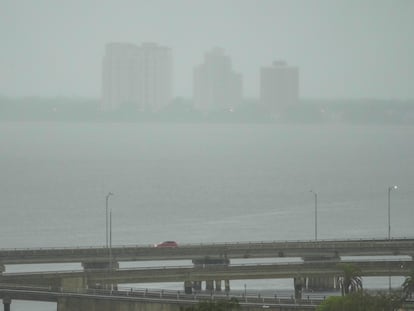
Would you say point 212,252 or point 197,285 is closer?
point 197,285

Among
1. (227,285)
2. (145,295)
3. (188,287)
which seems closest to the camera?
(145,295)

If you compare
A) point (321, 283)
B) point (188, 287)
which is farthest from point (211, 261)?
point (321, 283)

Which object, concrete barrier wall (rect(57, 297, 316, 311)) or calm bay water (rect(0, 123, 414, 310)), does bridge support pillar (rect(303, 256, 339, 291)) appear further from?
calm bay water (rect(0, 123, 414, 310))

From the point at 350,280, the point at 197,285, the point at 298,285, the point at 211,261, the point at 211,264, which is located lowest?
the point at 350,280

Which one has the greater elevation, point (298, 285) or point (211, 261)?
point (211, 261)

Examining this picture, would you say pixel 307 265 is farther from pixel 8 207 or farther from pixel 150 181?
pixel 150 181

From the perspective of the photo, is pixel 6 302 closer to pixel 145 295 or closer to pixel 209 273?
pixel 145 295

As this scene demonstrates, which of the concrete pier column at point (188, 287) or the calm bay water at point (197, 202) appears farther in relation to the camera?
the calm bay water at point (197, 202)

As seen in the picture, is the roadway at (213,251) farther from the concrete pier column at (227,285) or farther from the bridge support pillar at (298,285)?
the bridge support pillar at (298,285)

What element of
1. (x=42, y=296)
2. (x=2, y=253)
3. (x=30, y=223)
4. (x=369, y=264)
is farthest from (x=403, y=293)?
(x=30, y=223)

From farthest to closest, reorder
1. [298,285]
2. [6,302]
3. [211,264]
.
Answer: [211,264] < [298,285] < [6,302]

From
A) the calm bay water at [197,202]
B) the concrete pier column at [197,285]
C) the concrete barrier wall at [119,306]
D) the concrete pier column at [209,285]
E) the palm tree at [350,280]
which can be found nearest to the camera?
the concrete barrier wall at [119,306]

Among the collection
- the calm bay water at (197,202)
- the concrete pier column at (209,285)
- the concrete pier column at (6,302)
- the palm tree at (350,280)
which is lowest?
the concrete pier column at (6,302)

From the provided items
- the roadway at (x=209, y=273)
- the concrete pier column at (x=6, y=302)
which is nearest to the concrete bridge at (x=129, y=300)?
the concrete pier column at (x=6, y=302)
